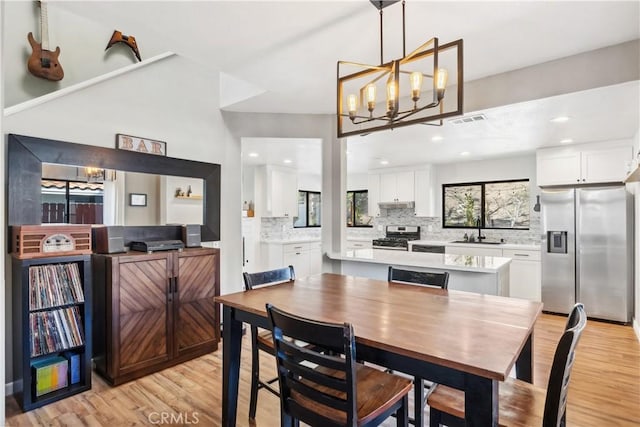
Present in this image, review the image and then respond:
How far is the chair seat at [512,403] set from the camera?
1.26 m

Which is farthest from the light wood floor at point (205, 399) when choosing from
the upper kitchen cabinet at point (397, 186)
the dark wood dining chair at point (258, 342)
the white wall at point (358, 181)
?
the white wall at point (358, 181)

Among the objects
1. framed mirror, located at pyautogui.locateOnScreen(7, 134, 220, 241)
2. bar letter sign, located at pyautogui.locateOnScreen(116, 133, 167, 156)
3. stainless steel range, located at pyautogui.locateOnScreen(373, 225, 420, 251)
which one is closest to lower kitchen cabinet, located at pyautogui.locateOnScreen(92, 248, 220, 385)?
framed mirror, located at pyautogui.locateOnScreen(7, 134, 220, 241)

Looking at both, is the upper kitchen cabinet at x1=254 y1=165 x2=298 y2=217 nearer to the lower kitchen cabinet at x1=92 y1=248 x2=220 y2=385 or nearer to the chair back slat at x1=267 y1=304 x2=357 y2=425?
the lower kitchen cabinet at x1=92 y1=248 x2=220 y2=385

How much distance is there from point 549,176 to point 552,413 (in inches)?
174

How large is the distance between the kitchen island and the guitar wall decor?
2.77 meters

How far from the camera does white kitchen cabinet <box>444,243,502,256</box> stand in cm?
509

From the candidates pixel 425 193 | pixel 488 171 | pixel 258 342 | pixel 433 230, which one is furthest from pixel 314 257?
pixel 258 342

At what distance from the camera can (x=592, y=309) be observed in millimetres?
4094

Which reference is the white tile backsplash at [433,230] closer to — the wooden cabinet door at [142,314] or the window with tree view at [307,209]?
the window with tree view at [307,209]

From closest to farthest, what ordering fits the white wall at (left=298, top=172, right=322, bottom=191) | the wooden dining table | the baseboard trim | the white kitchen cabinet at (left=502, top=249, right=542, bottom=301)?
the wooden dining table
the baseboard trim
the white kitchen cabinet at (left=502, top=249, right=542, bottom=301)
the white wall at (left=298, top=172, right=322, bottom=191)

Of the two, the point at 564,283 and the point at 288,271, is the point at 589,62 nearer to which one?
the point at 288,271

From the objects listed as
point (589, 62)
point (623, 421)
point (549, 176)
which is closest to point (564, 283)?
point (549, 176)

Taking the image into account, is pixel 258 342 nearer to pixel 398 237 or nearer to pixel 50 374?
pixel 50 374

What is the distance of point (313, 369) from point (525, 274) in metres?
4.62
